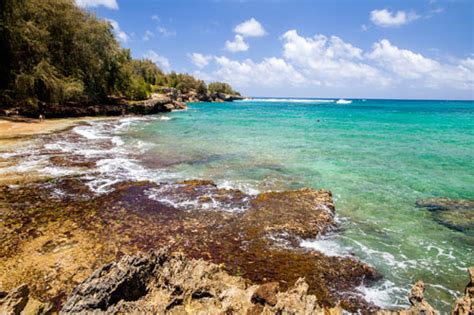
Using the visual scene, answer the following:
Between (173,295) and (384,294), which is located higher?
(173,295)

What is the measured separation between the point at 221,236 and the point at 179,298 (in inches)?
149

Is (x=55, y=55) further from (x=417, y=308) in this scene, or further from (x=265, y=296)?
(x=417, y=308)

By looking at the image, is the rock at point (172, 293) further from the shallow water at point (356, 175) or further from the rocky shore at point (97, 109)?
the rocky shore at point (97, 109)

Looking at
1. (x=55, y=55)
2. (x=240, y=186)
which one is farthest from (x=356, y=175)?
(x=55, y=55)

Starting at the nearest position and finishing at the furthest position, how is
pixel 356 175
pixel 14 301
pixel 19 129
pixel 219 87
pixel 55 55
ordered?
pixel 14 301 < pixel 356 175 < pixel 19 129 < pixel 55 55 < pixel 219 87

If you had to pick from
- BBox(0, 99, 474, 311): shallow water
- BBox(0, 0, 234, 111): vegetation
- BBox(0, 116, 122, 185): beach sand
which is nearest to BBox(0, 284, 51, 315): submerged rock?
BBox(0, 99, 474, 311): shallow water

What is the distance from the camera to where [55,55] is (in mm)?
40625

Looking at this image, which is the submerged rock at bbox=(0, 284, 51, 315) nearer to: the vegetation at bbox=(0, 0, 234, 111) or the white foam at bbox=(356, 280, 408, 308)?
the white foam at bbox=(356, 280, 408, 308)

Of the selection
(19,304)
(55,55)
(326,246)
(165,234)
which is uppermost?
(55,55)

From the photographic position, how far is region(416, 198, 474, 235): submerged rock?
394 inches

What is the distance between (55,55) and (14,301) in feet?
153

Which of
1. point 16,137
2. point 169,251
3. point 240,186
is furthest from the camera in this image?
point 16,137

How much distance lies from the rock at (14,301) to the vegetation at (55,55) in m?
36.8

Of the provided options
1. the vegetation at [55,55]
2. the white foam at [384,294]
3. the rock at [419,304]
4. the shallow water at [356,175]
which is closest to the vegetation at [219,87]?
the vegetation at [55,55]
